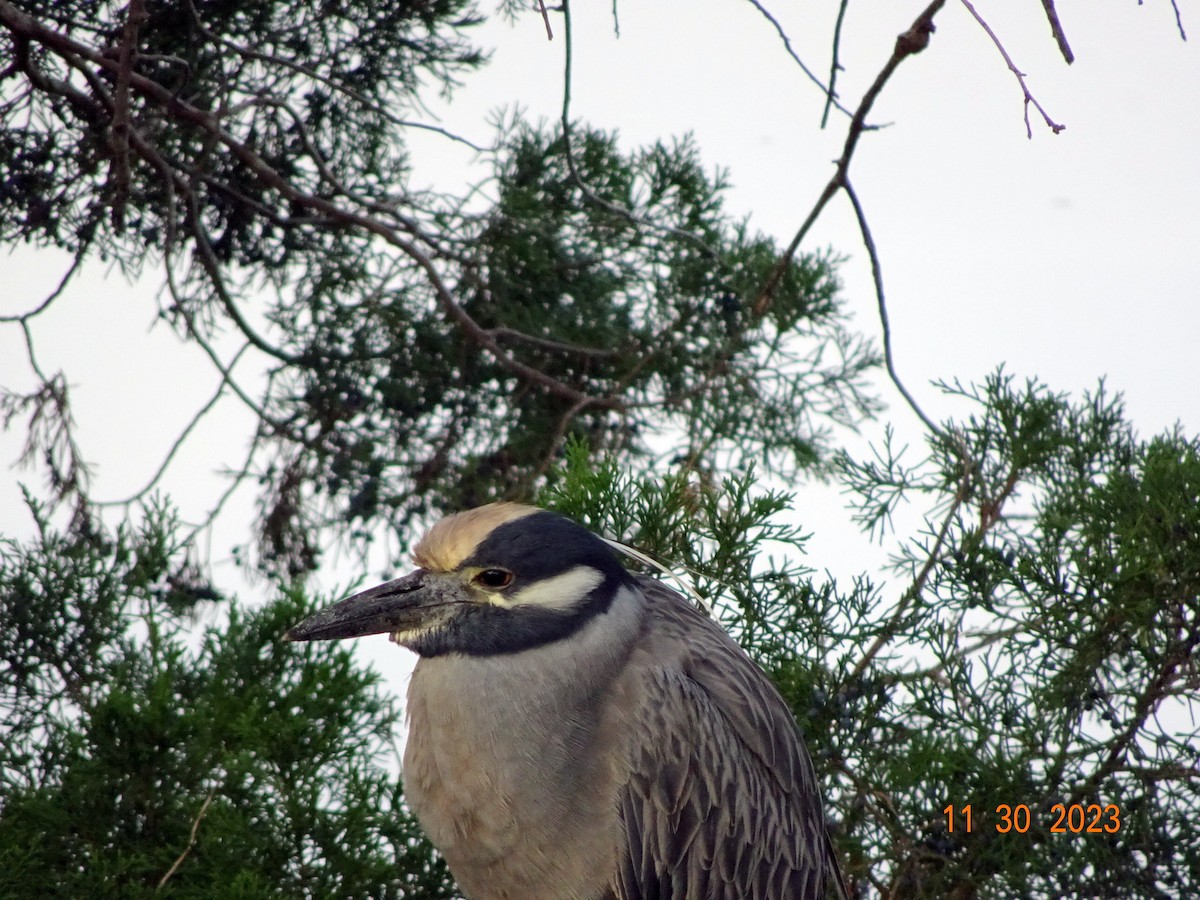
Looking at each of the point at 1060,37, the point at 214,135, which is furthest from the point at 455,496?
the point at 1060,37

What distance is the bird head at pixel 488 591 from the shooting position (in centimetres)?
154

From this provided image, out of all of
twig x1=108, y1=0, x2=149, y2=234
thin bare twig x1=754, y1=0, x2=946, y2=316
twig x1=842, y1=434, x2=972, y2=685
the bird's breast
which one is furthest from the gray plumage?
twig x1=108, y1=0, x2=149, y2=234

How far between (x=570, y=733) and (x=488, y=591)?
0.69ft

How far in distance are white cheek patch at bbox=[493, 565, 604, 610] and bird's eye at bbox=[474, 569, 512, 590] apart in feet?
0.06

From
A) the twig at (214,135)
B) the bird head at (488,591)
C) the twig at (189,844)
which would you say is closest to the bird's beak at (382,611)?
the bird head at (488,591)

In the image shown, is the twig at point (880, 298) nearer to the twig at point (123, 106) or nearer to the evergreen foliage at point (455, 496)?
the evergreen foliage at point (455, 496)

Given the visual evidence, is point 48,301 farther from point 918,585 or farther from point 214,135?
point 918,585

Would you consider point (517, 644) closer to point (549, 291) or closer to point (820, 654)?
point (820, 654)

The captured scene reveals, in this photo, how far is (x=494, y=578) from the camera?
62.0 inches
